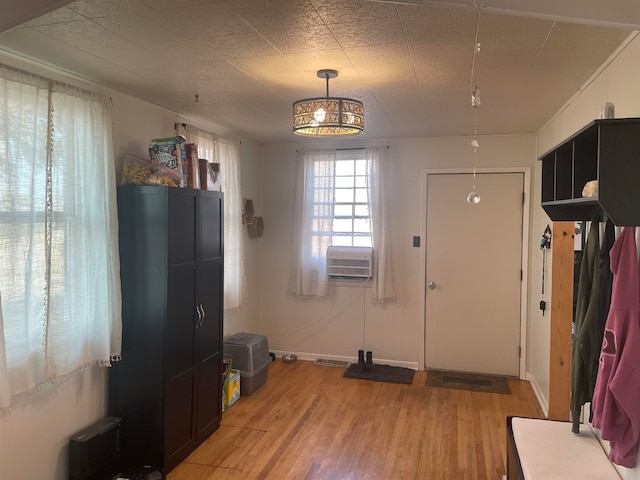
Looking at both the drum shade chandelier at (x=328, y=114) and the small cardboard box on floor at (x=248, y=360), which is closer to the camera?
the drum shade chandelier at (x=328, y=114)

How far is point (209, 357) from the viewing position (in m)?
3.42

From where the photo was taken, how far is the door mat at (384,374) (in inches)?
181

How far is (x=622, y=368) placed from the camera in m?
1.67

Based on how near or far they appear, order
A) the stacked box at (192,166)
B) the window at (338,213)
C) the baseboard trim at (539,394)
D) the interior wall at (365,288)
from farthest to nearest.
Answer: the window at (338,213) < the interior wall at (365,288) < the baseboard trim at (539,394) < the stacked box at (192,166)

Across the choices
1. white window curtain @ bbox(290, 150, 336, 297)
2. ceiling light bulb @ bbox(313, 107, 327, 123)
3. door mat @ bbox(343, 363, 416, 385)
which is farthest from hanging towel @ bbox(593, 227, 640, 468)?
white window curtain @ bbox(290, 150, 336, 297)

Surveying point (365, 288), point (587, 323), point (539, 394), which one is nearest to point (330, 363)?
point (365, 288)

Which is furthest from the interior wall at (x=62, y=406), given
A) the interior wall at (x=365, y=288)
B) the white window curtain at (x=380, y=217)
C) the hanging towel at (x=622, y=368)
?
the hanging towel at (x=622, y=368)

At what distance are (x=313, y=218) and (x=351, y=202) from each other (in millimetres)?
443

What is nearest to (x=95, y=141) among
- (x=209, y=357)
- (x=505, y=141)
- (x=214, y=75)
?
(x=214, y=75)

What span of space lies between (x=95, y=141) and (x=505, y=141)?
363 centimetres

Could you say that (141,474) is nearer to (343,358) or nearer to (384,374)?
(384,374)

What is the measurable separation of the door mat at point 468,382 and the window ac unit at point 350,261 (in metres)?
1.22

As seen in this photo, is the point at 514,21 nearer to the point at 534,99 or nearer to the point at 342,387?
the point at 534,99

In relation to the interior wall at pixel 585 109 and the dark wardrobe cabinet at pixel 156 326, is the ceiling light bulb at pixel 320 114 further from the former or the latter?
the interior wall at pixel 585 109
